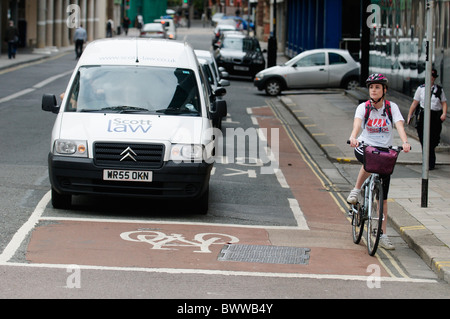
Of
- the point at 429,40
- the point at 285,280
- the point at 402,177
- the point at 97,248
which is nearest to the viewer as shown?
the point at 285,280

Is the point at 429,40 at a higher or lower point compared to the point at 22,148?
higher

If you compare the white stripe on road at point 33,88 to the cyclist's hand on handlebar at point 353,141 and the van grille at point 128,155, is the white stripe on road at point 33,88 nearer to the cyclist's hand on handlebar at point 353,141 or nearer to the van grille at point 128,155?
the van grille at point 128,155

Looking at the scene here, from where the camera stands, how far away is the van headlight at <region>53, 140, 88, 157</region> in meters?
10.3

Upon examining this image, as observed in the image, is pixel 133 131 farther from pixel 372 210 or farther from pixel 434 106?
pixel 434 106

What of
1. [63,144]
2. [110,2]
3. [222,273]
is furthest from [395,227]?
[110,2]

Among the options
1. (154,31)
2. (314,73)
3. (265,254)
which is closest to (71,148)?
(265,254)

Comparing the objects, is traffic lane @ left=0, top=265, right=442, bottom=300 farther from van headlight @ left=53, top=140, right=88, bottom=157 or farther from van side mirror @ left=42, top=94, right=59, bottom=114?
van side mirror @ left=42, top=94, right=59, bottom=114

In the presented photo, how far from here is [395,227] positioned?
10.6m

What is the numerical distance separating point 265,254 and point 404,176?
21.3 ft

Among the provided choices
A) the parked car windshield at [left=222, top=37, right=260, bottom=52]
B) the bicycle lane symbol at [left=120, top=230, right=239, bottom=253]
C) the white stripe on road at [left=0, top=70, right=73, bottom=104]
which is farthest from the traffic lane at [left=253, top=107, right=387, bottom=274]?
the parked car windshield at [left=222, top=37, right=260, bottom=52]

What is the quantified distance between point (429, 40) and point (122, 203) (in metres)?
4.53

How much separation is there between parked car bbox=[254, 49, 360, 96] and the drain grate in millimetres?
21896

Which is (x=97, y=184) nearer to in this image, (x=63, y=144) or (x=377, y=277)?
(x=63, y=144)

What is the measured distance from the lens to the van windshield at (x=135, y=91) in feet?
36.7
